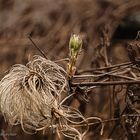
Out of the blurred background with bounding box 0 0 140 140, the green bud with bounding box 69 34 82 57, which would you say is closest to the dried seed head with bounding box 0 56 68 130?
the green bud with bounding box 69 34 82 57

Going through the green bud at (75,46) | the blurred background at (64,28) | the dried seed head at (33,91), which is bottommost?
the dried seed head at (33,91)

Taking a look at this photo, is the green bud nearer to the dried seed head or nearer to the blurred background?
the dried seed head

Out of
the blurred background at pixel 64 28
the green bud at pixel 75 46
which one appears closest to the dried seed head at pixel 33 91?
the green bud at pixel 75 46

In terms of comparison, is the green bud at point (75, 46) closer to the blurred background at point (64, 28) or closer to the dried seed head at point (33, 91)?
the dried seed head at point (33, 91)

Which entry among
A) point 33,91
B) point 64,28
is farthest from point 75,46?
point 64,28

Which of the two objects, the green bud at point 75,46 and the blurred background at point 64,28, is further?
the blurred background at point 64,28

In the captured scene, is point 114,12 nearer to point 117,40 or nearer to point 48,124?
point 117,40

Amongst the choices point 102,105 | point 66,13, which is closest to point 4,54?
point 66,13

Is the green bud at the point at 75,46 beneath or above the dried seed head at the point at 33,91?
above
